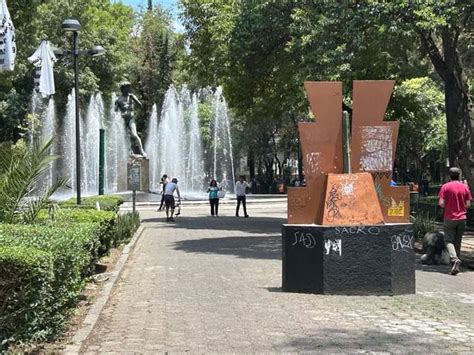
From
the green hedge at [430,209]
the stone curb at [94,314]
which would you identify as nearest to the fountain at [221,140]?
the green hedge at [430,209]

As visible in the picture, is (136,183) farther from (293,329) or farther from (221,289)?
(293,329)

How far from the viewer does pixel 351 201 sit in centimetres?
920

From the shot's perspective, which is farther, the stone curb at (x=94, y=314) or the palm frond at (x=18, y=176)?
the palm frond at (x=18, y=176)

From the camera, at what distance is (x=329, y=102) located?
31.0ft

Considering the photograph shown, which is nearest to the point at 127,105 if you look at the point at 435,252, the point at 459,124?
the point at 459,124

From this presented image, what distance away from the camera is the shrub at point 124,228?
51.3ft

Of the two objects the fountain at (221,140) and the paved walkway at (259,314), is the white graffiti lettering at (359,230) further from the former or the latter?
the fountain at (221,140)

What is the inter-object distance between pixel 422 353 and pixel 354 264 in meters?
2.82

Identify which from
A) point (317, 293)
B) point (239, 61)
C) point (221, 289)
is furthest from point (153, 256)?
point (239, 61)

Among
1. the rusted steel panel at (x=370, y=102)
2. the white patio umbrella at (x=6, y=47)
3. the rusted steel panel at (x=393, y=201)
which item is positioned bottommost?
the rusted steel panel at (x=393, y=201)

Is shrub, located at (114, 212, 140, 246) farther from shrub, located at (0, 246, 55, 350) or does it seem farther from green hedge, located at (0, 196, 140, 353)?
shrub, located at (0, 246, 55, 350)

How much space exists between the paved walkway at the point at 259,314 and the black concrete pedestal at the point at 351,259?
0.65ft

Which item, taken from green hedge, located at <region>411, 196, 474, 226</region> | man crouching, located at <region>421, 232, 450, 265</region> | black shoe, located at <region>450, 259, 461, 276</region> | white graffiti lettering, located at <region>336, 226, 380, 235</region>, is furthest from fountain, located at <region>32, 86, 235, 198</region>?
white graffiti lettering, located at <region>336, 226, 380, 235</region>

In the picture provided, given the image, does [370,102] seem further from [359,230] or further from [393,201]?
[359,230]
